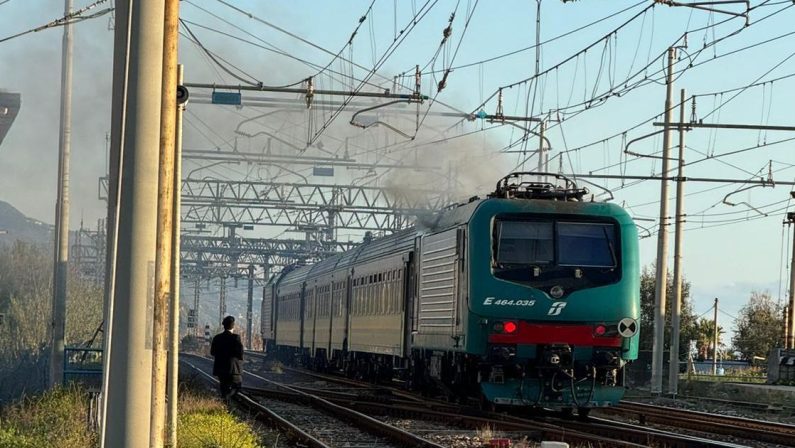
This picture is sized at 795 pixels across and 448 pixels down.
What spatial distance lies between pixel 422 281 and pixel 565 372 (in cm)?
509

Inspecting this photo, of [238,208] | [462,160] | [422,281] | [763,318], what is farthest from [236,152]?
[422,281]

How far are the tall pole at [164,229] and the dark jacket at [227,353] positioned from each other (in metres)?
11.7

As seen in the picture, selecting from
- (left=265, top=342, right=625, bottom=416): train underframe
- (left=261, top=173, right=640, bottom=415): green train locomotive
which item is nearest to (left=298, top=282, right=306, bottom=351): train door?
(left=261, top=173, right=640, bottom=415): green train locomotive

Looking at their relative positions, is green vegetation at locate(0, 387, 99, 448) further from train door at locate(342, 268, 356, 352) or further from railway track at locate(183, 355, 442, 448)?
train door at locate(342, 268, 356, 352)

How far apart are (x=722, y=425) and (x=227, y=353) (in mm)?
8133

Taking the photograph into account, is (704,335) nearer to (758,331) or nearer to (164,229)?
(758,331)

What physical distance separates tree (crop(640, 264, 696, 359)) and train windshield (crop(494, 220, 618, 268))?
815 inches

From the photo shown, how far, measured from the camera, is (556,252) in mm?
19500

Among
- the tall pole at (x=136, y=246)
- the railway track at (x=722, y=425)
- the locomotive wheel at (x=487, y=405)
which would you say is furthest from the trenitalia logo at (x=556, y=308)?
the tall pole at (x=136, y=246)

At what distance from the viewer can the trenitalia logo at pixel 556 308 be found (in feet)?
63.0

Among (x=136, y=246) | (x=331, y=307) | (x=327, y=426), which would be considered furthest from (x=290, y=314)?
(x=136, y=246)

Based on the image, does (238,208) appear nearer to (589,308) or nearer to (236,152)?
(236,152)

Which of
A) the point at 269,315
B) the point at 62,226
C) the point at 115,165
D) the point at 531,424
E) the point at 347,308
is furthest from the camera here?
the point at 269,315

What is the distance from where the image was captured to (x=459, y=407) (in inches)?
888
